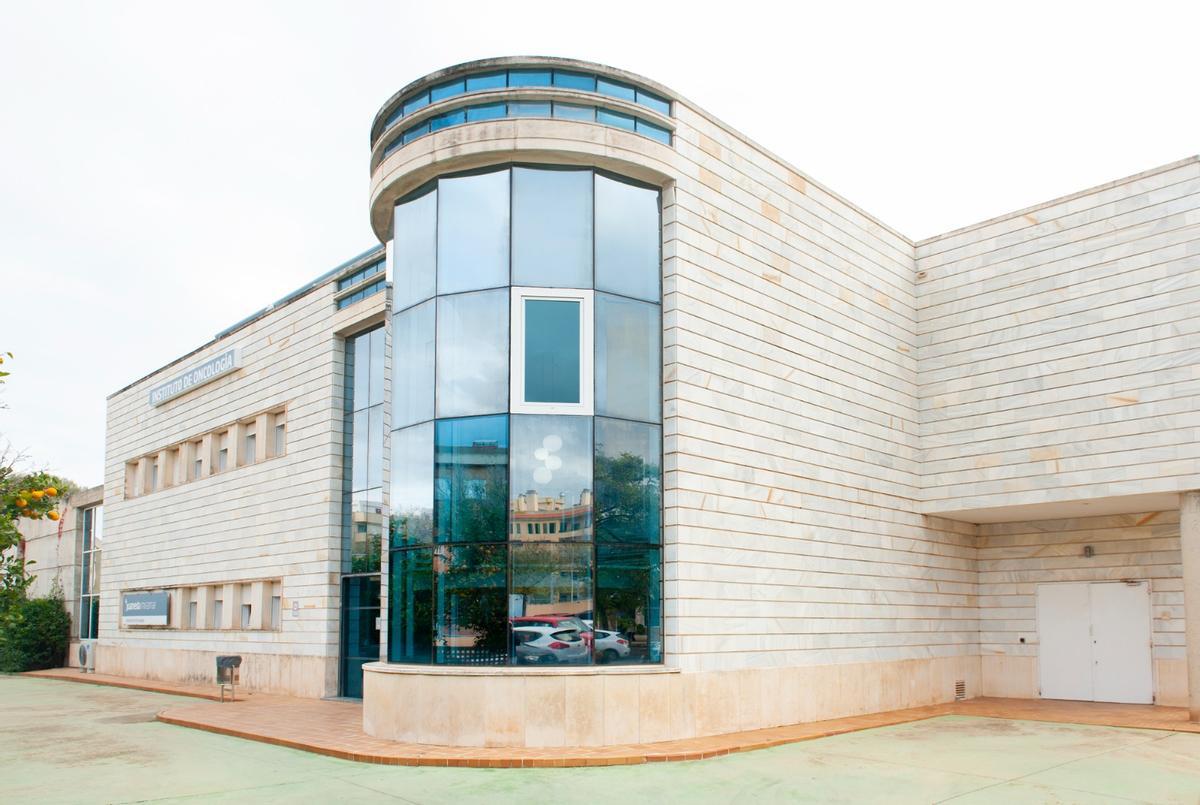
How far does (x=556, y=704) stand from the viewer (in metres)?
11.2

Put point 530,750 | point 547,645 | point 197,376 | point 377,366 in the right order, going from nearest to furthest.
Answer: point 530,750 < point 547,645 < point 377,366 < point 197,376

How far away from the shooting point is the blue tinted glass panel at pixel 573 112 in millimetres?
12414

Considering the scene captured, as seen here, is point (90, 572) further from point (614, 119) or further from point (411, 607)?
point (614, 119)

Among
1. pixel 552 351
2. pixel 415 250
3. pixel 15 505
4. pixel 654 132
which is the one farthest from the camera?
pixel 415 250

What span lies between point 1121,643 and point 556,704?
10288 millimetres

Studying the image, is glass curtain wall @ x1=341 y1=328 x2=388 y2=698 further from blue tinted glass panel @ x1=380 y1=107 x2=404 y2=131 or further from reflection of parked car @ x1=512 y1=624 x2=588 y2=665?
reflection of parked car @ x1=512 y1=624 x2=588 y2=665

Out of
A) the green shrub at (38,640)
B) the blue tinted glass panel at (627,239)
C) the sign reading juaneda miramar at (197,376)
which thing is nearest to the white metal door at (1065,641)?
the blue tinted glass panel at (627,239)

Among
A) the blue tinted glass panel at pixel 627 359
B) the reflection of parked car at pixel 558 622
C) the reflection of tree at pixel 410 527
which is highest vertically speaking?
the blue tinted glass panel at pixel 627 359

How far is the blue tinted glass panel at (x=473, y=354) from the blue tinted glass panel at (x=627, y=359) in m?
1.15

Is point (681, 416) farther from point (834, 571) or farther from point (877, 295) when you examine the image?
point (877, 295)

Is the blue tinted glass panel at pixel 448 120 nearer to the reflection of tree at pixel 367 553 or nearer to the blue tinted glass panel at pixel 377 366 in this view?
the blue tinted glass panel at pixel 377 366

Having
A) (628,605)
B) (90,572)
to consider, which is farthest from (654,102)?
(90,572)

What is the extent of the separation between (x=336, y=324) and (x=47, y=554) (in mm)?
18538

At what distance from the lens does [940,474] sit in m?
16.9
